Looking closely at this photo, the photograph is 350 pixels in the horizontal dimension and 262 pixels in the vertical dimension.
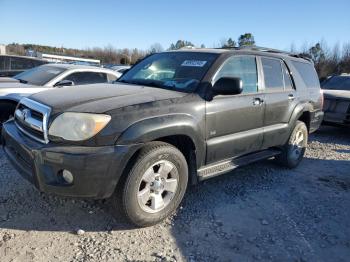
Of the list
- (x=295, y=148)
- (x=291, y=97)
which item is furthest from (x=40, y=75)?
(x=295, y=148)

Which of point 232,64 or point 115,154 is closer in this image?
point 115,154

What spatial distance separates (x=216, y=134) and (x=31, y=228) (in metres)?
2.13

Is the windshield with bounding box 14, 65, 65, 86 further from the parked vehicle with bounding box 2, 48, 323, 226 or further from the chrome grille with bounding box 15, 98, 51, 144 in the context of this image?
the chrome grille with bounding box 15, 98, 51, 144

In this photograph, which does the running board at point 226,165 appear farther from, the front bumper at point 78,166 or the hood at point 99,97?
the front bumper at point 78,166

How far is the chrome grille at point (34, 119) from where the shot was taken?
320 centimetres

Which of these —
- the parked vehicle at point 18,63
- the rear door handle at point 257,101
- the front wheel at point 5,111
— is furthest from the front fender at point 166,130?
the parked vehicle at point 18,63

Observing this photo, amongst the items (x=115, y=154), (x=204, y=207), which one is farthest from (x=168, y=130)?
(x=204, y=207)

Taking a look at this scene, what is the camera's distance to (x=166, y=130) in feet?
11.2

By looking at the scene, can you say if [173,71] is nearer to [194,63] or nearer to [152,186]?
[194,63]

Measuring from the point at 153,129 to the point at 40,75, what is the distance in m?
4.87

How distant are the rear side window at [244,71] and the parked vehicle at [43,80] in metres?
3.60

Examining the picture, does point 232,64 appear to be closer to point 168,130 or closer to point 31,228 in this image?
point 168,130

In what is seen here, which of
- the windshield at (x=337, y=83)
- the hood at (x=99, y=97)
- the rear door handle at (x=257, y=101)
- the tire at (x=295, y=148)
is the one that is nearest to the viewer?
the hood at (x=99, y=97)

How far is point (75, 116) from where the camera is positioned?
Answer: 3.13 metres
